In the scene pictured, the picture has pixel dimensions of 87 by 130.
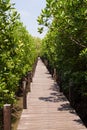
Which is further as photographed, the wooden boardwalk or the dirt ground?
the dirt ground

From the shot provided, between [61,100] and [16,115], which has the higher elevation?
[61,100]

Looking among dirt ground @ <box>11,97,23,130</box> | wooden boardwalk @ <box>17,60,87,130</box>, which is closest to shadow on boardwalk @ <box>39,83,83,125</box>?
wooden boardwalk @ <box>17,60,87,130</box>

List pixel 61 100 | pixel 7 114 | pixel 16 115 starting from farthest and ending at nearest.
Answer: pixel 61 100 < pixel 16 115 < pixel 7 114

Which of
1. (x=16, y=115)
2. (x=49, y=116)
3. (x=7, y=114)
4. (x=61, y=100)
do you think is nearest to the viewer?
(x=7, y=114)

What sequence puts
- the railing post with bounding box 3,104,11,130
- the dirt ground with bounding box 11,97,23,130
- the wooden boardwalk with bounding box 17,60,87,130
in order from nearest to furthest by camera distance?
the railing post with bounding box 3,104,11,130, the wooden boardwalk with bounding box 17,60,87,130, the dirt ground with bounding box 11,97,23,130

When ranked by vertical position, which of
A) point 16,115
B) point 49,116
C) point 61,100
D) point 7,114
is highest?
point 7,114

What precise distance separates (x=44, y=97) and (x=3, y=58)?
7.67 metres

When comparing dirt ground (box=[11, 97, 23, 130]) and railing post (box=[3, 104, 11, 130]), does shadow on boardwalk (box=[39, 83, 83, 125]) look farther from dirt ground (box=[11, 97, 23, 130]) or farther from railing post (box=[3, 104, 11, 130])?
railing post (box=[3, 104, 11, 130])

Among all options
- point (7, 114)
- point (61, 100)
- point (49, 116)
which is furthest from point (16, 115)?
point (7, 114)

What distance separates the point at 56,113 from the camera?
529 inches

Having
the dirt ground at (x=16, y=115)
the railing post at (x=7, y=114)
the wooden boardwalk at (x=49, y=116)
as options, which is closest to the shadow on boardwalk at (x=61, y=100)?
the wooden boardwalk at (x=49, y=116)

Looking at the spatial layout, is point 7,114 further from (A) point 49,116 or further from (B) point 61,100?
(B) point 61,100

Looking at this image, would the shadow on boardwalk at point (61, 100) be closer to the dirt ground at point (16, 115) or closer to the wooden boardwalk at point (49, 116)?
the wooden boardwalk at point (49, 116)

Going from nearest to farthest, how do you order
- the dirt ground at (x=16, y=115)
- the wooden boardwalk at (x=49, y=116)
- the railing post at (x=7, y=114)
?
the railing post at (x=7, y=114) → the wooden boardwalk at (x=49, y=116) → the dirt ground at (x=16, y=115)
